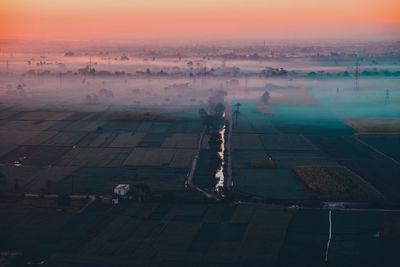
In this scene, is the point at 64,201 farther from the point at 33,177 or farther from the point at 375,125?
the point at 375,125

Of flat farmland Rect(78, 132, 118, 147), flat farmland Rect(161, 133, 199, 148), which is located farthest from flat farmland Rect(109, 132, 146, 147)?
flat farmland Rect(161, 133, 199, 148)

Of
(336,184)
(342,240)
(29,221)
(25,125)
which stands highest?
(25,125)

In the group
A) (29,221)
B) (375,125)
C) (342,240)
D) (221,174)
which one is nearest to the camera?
(342,240)

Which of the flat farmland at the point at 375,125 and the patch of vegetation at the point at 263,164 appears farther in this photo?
the flat farmland at the point at 375,125

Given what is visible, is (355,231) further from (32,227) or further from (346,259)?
(32,227)

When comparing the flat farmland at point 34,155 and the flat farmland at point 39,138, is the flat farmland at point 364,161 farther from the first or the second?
the flat farmland at point 39,138

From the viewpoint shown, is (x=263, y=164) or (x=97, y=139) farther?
(x=97, y=139)

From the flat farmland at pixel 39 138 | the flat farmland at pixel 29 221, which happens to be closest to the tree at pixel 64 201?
the flat farmland at pixel 29 221

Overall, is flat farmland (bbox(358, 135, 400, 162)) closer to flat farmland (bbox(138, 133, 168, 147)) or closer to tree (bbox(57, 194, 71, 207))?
flat farmland (bbox(138, 133, 168, 147))

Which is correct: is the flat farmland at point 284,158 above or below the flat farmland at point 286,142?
below

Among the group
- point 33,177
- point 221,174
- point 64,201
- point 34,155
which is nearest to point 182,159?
point 221,174
